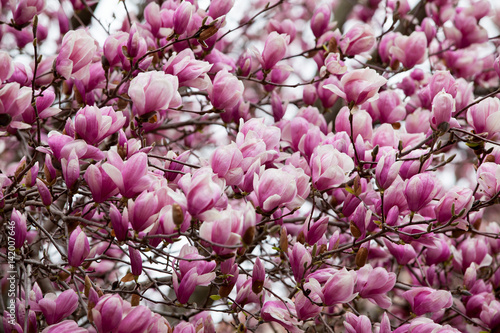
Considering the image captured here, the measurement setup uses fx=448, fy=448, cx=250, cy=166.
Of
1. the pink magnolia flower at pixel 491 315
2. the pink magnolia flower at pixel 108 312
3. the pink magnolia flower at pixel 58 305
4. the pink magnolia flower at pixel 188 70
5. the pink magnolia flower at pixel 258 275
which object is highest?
the pink magnolia flower at pixel 188 70

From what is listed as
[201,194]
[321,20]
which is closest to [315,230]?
[201,194]

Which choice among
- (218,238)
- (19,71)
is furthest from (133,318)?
(19,71)

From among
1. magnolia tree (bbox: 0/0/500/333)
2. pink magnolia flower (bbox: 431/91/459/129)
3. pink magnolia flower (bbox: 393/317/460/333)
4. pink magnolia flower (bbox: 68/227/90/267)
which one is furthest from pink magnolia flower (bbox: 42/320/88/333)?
pink magnolia flower (bbox: 431/91/459/129)

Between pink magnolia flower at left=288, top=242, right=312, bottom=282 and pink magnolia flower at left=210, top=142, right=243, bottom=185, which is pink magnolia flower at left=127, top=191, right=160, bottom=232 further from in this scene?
pink magnolia flower at left=288, top=242, right=312, bottom=282

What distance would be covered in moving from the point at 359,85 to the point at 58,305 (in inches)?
43.0

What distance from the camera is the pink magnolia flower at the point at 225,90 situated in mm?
1518

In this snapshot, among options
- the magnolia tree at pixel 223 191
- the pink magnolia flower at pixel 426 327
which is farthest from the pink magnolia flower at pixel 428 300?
the pink magnolia flower at pixel 426 327

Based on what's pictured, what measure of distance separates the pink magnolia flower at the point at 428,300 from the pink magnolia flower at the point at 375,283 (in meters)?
0.15

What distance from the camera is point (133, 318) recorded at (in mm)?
1156

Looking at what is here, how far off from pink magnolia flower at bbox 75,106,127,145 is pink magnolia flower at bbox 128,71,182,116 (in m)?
0.10

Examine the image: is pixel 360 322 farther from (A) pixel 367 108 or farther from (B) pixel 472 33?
(B) pixel 472 33

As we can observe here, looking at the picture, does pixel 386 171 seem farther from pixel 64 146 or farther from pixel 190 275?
pixel 64 146

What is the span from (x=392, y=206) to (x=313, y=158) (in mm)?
316

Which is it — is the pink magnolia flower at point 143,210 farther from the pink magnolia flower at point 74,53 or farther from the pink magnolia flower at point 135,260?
the pink magnolia flower at point 74,53
